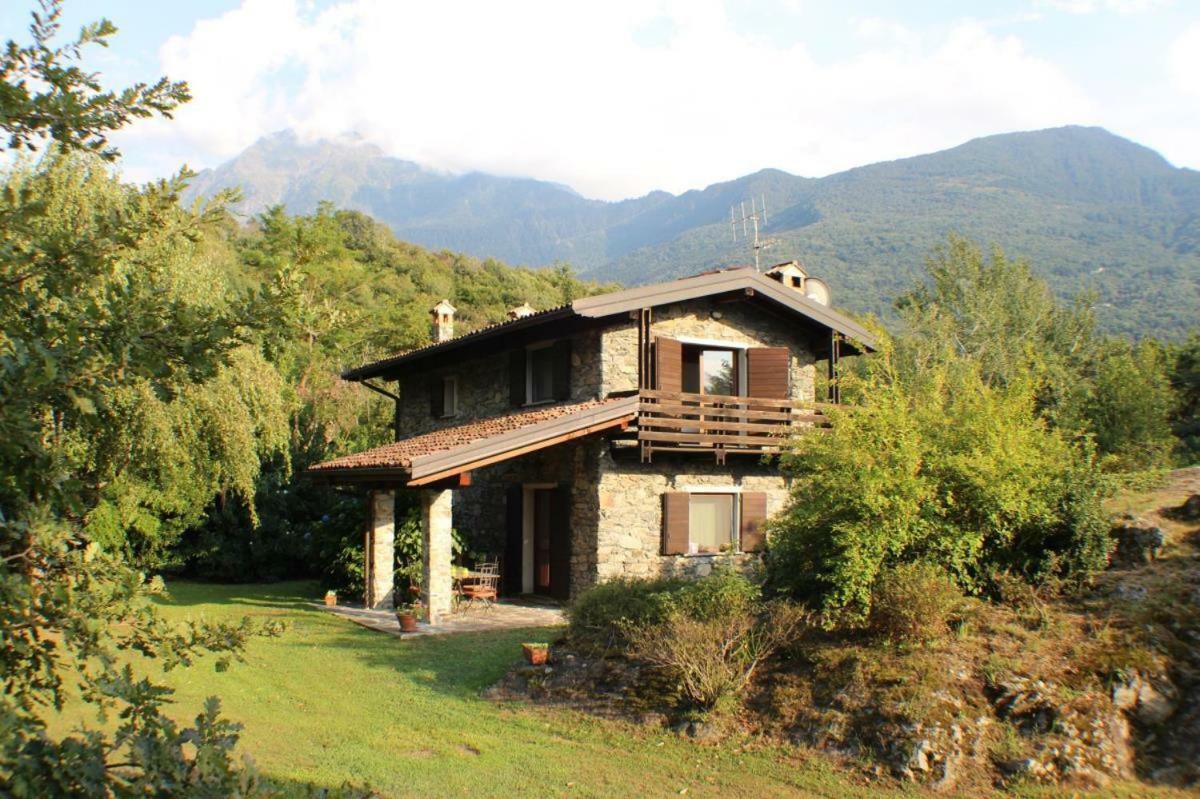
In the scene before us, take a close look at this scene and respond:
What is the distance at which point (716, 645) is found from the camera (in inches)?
327

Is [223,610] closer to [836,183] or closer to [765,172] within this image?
[836,183]

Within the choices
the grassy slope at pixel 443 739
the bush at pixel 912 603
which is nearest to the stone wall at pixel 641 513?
the grassy slope at pixel 443 739

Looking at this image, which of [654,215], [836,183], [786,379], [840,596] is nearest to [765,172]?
[836,183]

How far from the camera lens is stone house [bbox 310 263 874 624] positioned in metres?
A: 14.9

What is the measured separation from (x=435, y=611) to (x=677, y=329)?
6707 millimetres

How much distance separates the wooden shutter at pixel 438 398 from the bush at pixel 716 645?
12878mm

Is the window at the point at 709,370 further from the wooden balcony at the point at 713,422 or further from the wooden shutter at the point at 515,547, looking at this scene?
the wooden shutter at the point at 515,547

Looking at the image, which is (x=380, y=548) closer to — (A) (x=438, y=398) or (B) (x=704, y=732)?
(A) (x=438, y=398)

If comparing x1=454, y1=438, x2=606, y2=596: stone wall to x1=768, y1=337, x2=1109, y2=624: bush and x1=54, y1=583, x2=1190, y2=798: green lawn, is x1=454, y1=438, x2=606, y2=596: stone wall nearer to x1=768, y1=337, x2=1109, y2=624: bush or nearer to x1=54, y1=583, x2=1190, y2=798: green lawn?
x1=54, y1=583, x2=1190, y2=798: green lawn

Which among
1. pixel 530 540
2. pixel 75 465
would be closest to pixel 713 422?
pixel 530 540

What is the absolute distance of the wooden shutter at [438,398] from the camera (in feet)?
69.0

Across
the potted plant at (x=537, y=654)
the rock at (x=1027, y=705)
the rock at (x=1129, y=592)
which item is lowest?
the potted plant at (x=537, y=654)

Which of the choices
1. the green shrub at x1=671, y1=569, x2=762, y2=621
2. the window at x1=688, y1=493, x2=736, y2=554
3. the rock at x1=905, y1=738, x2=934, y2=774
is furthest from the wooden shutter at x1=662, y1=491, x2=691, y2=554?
the rock at x1=905, y1=738, x2=934, y2=774

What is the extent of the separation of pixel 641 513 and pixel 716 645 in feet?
25.1
